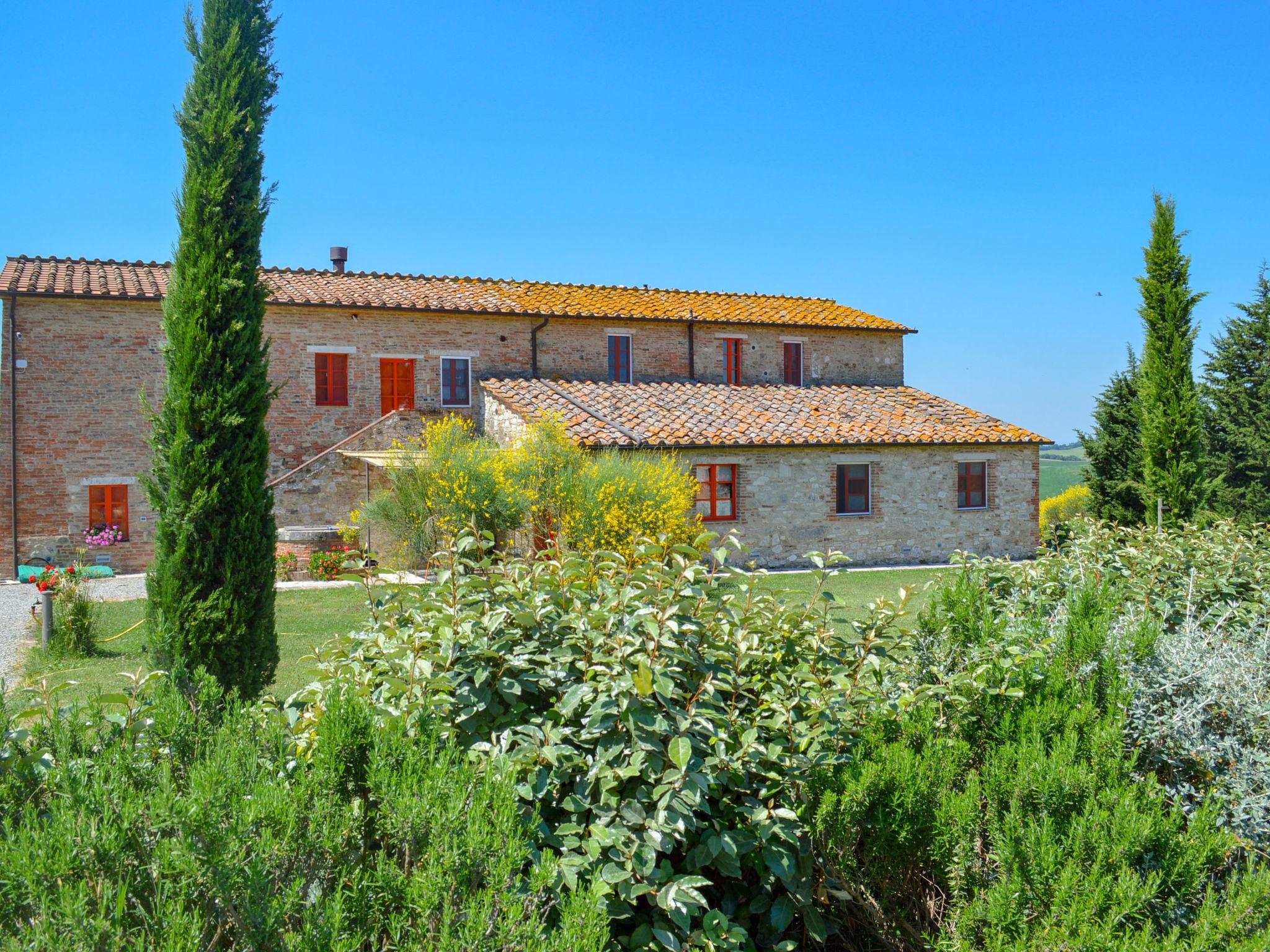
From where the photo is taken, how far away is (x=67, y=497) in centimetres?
1798

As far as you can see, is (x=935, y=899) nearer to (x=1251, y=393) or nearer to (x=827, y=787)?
(x=827, y=787)

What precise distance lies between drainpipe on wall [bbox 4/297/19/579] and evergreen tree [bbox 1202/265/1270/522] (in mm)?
30170

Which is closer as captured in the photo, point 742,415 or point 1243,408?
point 742,415

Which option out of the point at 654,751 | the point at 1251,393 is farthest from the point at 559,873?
the point at 1251,393

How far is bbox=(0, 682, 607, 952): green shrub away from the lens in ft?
6.06

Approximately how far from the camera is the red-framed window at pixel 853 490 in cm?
1984

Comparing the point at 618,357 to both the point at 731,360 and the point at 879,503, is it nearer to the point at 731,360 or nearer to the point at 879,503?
the point at 731,360

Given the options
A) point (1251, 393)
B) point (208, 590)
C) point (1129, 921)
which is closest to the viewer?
point (1129, 921)

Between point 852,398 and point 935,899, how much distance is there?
21284 mm

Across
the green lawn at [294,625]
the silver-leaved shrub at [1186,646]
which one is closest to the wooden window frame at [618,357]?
the green lawn at [294,625]

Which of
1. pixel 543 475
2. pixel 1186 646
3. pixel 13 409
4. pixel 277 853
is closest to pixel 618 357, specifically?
pixel 543 475

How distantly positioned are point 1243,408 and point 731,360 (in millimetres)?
15712

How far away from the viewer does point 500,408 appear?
19625 millimetres

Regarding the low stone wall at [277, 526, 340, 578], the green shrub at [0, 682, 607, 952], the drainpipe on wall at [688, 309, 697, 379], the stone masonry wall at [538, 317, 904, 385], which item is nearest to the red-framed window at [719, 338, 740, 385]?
the stone masonry wall at [538, 317, 904, 385]
